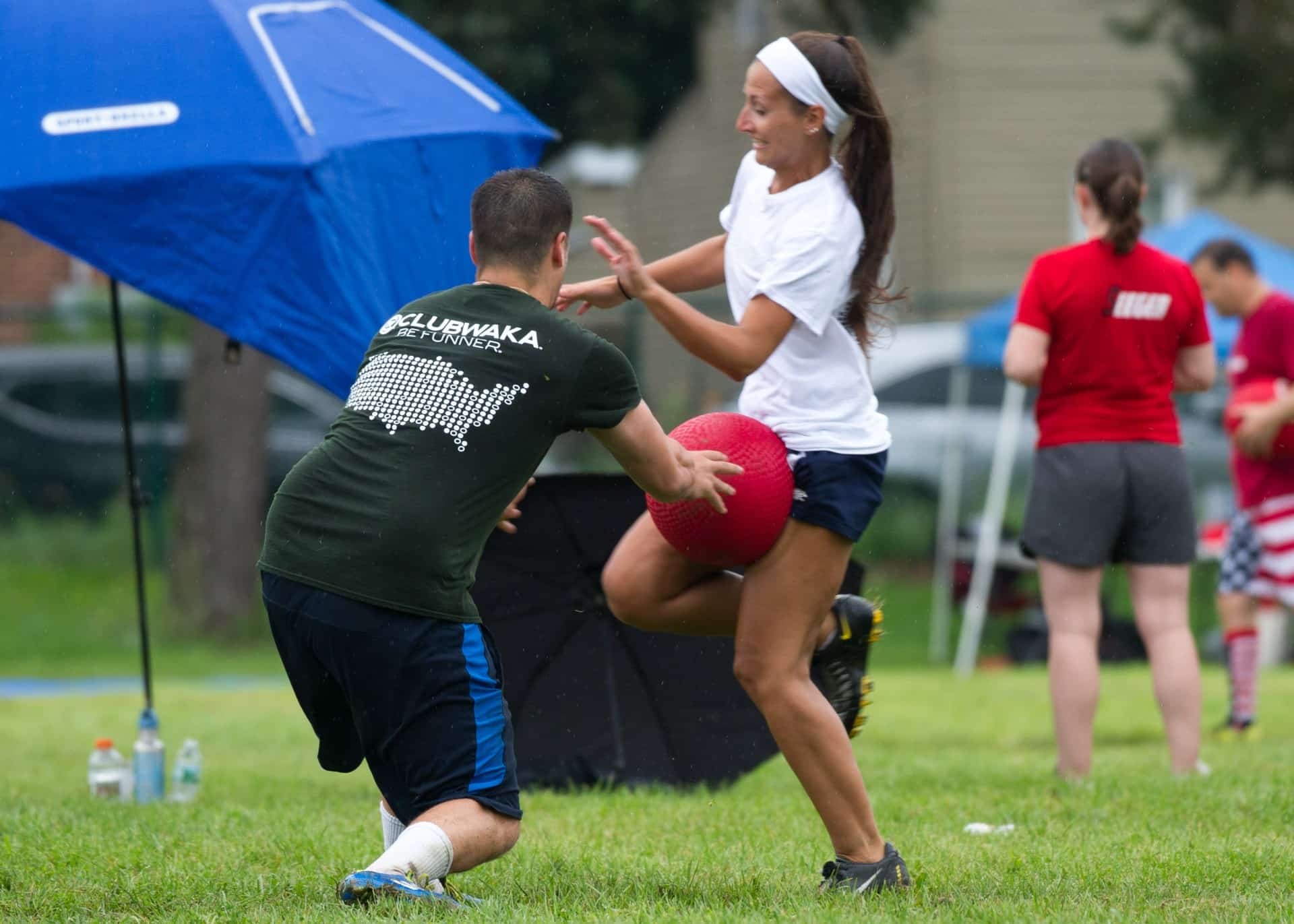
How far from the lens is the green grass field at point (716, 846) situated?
12.8 feet

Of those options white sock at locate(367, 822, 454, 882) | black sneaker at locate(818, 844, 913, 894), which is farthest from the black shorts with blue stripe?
black sneaker at locate(818, 844, 913, 894)

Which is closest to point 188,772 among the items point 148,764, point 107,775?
point 148,764

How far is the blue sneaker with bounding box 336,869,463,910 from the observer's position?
3.60 meters

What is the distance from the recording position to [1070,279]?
20.5 feet

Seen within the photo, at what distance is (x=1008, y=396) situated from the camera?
1387 centimetres

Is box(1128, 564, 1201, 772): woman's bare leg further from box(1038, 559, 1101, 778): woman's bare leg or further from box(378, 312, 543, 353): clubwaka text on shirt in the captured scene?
box(378, 312, 543, 353): clubwaka text on shirt

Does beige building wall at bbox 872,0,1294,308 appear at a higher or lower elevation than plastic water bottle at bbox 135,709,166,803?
higher

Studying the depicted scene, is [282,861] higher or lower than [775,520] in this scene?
lower

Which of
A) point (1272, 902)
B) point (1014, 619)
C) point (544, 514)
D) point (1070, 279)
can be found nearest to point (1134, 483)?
point (1070, 279)

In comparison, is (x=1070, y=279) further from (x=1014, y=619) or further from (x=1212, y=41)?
(x=1212, y=41)

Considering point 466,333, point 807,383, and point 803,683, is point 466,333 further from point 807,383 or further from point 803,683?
point 803,683

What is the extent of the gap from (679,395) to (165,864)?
10.4 m

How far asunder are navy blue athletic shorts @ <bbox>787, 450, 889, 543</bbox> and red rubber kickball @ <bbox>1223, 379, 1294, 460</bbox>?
4.43 meters

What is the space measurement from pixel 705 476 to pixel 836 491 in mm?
456
